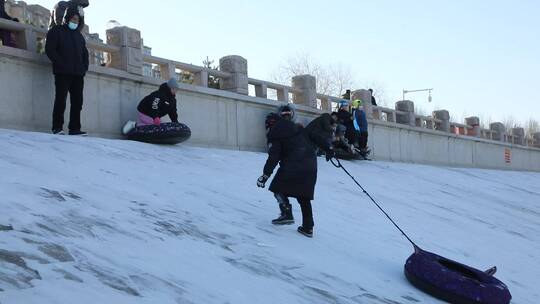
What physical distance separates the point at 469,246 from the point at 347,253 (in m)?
2.91

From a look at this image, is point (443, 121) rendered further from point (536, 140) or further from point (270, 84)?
point (536, 140)

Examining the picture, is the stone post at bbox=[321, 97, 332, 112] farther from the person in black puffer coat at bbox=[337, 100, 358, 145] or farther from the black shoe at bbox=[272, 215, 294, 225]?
the black shoe at bbox=[272, 215, 294, 225]

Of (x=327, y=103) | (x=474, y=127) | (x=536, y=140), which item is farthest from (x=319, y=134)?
(x=536, y=140)

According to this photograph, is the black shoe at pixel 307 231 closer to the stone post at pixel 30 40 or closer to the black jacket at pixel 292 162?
the black jacket at pixel 292 162

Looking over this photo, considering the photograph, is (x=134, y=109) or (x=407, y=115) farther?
(x=407, y=115)

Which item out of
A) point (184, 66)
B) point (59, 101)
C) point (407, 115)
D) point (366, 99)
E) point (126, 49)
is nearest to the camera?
point (59, 101)

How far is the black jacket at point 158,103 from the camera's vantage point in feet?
36.4

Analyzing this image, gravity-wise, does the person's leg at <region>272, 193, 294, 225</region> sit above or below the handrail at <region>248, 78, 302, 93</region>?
below

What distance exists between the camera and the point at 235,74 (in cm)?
1441

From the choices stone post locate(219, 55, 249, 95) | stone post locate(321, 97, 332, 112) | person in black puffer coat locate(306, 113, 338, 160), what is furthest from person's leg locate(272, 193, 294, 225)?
stone post locate(321, 97, 332, 112)

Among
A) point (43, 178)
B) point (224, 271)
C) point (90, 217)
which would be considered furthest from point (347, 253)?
point (43, 178)

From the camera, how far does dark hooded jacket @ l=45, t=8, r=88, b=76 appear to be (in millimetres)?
9484

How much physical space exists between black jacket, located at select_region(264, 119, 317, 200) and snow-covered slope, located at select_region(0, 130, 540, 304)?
1.61ft

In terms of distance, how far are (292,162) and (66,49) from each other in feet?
16.2
